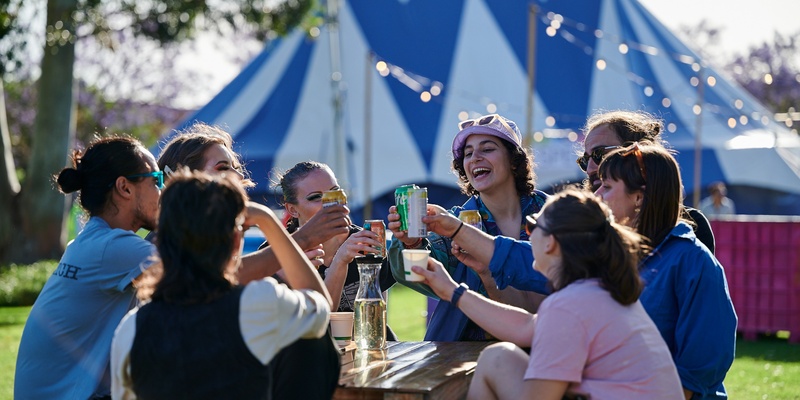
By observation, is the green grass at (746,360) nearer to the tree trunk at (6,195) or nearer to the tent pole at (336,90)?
the tree trunk at (6,195)

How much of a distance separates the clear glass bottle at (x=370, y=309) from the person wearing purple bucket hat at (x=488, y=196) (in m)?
0.52

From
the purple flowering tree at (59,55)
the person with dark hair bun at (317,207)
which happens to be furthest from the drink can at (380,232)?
the purple flowering tree at (59,55)

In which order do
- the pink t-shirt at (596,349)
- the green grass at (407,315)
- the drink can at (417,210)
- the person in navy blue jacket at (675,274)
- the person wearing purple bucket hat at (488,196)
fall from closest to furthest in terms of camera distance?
the pink t-shirt at (596,349)
the person in navy blue jacket at (675,274)
the drink can at (417,210)
the person wearing purple bucket hat at (488,196)
the green grass at (407,315)

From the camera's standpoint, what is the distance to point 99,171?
3588 mm

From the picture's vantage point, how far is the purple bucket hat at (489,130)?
450 centimetres

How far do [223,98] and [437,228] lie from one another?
1603 cm

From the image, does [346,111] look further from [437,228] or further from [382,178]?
[437,228]

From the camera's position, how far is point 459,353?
3.73m

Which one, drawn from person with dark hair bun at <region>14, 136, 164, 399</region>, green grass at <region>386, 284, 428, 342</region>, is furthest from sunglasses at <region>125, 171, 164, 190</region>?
green grass at <region>386, 284, 428, 342</region>

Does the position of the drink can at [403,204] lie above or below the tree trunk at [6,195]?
above

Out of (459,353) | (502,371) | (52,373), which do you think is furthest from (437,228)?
(52,373)

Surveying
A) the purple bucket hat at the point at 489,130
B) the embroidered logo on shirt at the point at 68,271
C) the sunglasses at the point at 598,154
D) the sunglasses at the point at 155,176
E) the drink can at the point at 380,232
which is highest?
the purple bucket hat at the point at 489,130

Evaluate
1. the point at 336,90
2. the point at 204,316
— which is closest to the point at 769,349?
the point at 204,316

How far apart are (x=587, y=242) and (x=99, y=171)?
6.07 ft
